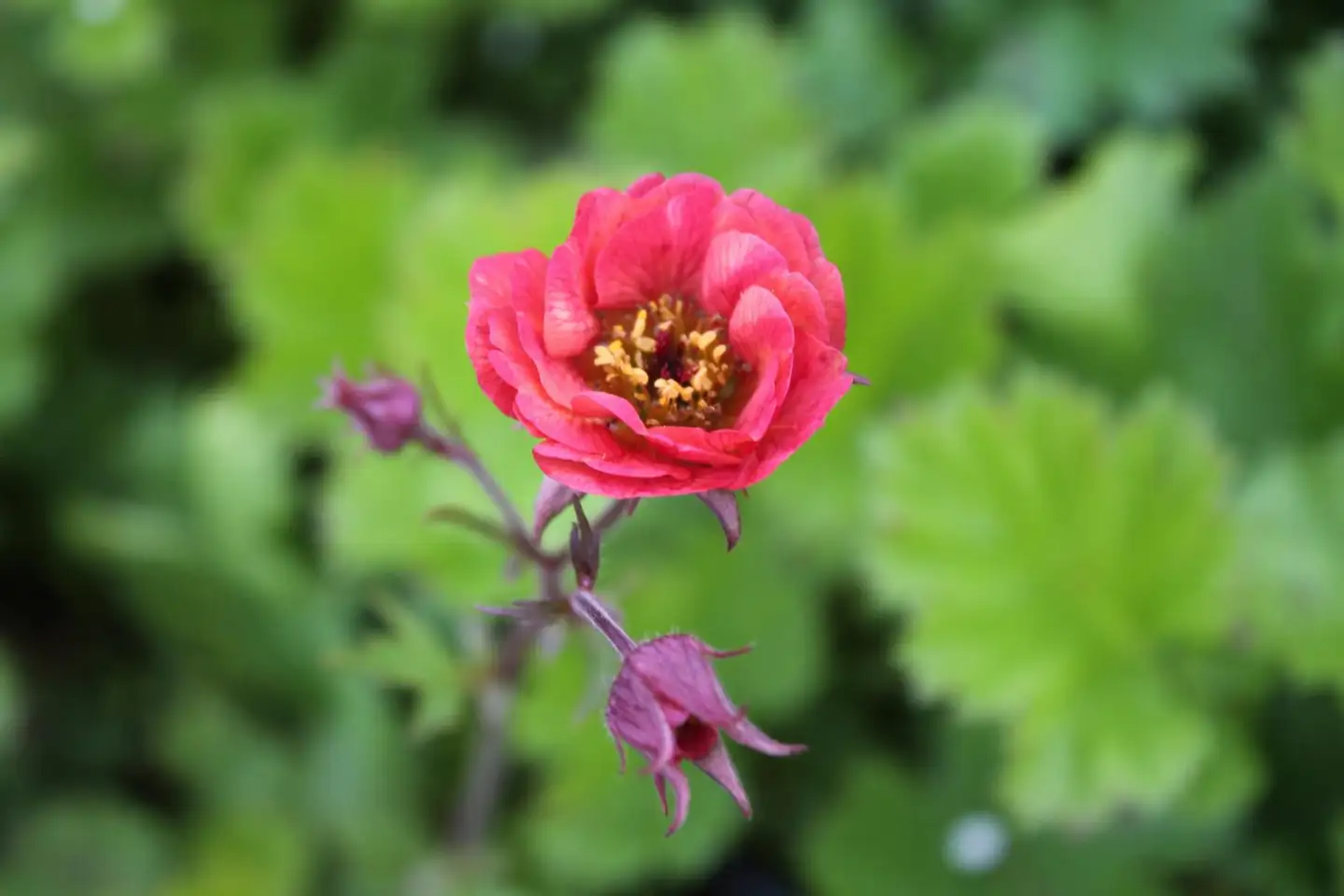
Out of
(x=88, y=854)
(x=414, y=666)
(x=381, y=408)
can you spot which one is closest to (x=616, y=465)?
(x=381, y=408)

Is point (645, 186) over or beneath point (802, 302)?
over

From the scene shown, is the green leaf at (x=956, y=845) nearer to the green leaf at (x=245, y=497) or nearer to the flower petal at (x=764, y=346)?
the green leaf at (x=245, y=497)

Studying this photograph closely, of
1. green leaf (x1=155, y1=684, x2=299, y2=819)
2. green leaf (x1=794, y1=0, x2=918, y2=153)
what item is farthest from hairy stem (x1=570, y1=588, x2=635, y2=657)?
green leaf (x1=794, y1=0, x2=918, y2=153)

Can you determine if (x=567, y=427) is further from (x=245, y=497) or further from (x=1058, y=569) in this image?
(x=245, y=497)

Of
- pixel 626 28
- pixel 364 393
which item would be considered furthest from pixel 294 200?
pixel 364 393

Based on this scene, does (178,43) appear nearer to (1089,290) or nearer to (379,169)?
(379,169)

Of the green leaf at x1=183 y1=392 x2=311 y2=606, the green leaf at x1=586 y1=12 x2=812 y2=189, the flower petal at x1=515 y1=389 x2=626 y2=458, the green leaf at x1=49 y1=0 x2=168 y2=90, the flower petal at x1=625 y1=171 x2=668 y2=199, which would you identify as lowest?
the flower petal at x1=515 y1=389 x2=626 y2=458

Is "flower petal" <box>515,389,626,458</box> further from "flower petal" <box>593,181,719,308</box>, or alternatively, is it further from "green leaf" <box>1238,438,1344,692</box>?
"green leaf" <box>1238,438,1344,692</box>
